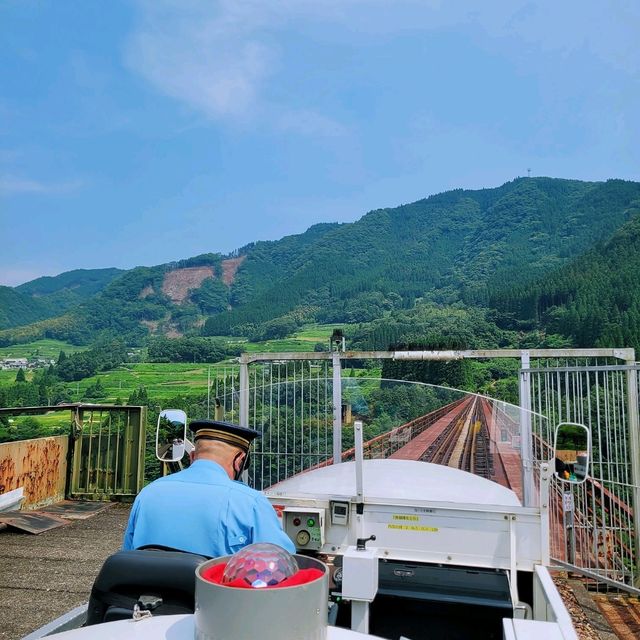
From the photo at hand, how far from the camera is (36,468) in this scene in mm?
7344

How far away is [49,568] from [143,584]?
13.6 ft

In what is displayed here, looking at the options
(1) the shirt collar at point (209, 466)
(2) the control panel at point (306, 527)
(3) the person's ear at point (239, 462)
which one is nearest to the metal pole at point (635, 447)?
(2) the control panel at point (306, 527)

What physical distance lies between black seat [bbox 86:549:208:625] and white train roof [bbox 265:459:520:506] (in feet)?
4.08

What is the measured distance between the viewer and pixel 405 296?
7794 centimetres

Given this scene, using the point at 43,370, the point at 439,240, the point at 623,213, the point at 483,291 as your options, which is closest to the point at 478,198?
the point at 439,240

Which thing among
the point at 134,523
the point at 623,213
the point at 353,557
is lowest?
the point at 353,557

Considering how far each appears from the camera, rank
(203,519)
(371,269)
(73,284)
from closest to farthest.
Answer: (203,519) → (371,269) → (73,284)

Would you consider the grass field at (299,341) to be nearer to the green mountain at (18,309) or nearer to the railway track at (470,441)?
the green mountain at (18,309)

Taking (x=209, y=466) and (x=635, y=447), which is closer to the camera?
(x=209, y=466)

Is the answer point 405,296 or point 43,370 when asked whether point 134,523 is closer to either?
point 43,370

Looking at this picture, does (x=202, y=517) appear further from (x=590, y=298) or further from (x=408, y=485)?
(x=590, y=298)

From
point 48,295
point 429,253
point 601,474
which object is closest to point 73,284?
point 48,295

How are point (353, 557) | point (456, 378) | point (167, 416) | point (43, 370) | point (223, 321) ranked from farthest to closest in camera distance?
1. point (223, 321)
2. point (43, 370)
3. point (456, 378)
4. point (167, 416)
5. point (353, 557)

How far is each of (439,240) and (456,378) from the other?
336 feet
